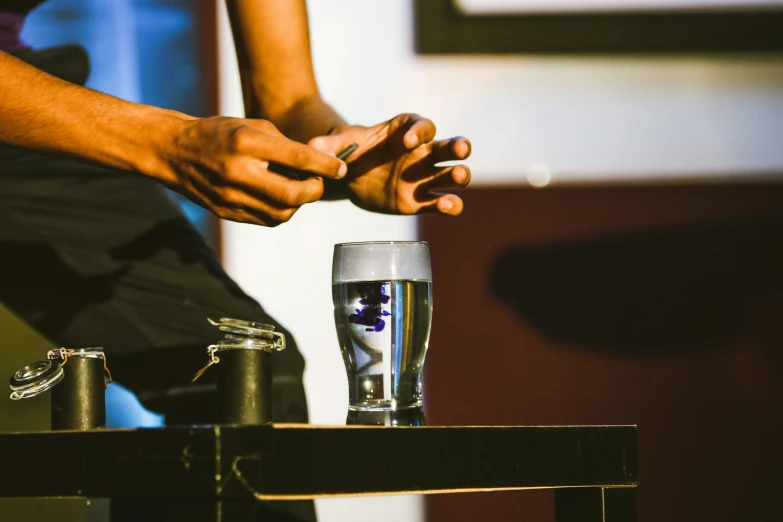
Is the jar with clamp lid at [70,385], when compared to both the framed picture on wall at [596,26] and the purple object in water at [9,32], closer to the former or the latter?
the purple object in water at [9,32]

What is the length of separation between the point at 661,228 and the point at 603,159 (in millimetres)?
168

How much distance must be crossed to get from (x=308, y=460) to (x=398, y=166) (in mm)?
556

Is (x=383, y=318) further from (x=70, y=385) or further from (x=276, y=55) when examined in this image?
(x=276, y=55)

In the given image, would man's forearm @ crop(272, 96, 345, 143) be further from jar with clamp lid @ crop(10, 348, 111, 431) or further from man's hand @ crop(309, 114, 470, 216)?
jar with clamp lid @ crop(10, 348, 111, 431)

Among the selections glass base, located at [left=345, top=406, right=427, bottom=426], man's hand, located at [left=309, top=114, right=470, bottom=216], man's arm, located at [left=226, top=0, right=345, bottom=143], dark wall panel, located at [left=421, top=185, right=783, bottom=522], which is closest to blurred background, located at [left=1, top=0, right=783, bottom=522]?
dark wall panel, located at [left=421, top=185, right=783, bottom=522]

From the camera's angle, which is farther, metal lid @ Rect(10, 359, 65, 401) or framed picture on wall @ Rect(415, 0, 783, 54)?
framed picture on wall @ Rect(415, 0, 783, 54)

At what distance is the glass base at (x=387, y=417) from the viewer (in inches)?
29.7

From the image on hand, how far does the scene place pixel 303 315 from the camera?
1557 millimetres

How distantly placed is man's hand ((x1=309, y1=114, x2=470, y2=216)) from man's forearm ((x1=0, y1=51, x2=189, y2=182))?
0.59 ft

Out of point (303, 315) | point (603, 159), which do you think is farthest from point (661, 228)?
point (303, 315)

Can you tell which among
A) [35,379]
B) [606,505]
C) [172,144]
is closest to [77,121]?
[172,144]

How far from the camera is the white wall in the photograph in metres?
1.56

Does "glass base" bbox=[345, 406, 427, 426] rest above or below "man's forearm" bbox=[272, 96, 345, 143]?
below

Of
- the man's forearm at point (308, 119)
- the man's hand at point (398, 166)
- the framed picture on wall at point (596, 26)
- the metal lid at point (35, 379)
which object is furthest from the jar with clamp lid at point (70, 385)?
the framed picture on wall at point (596, 26)
